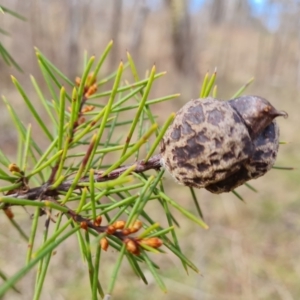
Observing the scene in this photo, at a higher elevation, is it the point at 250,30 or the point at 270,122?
the point at 270,122

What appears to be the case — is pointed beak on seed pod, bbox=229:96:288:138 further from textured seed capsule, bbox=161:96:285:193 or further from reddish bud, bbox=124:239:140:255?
reddish bud, bbox=124:239:140:255

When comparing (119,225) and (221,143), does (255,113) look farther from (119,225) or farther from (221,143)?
(119,225)

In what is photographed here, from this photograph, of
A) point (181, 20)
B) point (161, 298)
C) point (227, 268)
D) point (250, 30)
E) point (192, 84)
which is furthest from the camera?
point (250, 30)

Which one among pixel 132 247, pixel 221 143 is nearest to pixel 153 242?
pixel 132 247

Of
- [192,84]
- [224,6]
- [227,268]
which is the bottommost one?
[227,268]

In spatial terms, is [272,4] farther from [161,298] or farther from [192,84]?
[161,298]

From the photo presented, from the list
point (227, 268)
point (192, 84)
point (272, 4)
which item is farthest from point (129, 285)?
point (272, 4)

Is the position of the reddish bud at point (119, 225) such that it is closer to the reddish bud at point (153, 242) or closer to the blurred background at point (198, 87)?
the reddish bud at point (153, 242)

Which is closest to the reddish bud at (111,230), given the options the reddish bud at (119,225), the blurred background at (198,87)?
the reddish bud at (119,225)
